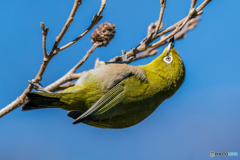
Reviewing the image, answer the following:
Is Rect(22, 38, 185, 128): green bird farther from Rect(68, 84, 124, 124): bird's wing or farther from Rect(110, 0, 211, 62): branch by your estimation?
Rect(110, 0, 211, 62): branch

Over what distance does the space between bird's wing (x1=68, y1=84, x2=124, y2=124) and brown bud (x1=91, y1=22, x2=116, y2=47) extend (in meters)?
1.06

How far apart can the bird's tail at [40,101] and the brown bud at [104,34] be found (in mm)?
1367

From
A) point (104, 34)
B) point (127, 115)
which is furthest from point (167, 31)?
point (127, 115)

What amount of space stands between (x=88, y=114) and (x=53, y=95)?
0.55 meters

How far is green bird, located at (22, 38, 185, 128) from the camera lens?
11.5 ft

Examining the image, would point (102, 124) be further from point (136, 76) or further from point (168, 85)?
point (168, 85)

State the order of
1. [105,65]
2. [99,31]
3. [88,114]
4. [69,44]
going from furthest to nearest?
1. [99,31]
2. [105,65]
3. [69,44]
4. [88,114]

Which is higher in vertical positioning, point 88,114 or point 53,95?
point 53,95

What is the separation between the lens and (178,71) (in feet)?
13.6

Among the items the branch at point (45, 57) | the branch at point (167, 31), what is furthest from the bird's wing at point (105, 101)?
the branch at point (45, 57)

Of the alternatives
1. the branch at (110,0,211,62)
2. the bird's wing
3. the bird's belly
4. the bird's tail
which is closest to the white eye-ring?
the branch at (110,0,211,62)

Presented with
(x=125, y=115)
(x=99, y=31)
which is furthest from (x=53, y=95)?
(x=99, y=31)

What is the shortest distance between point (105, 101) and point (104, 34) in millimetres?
1393

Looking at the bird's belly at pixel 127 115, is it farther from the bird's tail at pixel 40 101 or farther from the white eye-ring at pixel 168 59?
the white eye-ring at pixel 168 59
